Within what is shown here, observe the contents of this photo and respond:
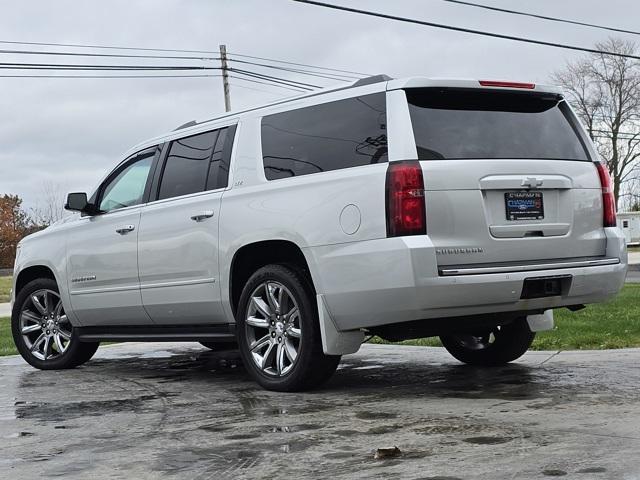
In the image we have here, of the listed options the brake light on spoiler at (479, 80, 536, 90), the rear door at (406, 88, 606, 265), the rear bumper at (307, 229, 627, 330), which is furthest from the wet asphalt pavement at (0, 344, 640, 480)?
the brake light on spoiler at (479, 80, 536, 90)

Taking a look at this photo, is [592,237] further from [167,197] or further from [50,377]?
[50,377]

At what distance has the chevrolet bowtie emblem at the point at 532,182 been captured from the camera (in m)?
6.02

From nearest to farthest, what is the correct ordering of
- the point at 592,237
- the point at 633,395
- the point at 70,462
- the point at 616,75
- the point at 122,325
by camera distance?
the point at 70,462 → the point at 633,395 → the point at 592,237 → the point at 122,325 → the point at 616,75

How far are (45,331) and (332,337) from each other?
3.97 m

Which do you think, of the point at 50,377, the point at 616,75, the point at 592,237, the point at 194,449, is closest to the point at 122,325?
the point at 50,377

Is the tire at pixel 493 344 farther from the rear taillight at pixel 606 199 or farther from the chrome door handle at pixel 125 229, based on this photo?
the chrome door handle at pixel 125 229

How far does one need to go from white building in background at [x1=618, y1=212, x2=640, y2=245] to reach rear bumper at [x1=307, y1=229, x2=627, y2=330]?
175 feet

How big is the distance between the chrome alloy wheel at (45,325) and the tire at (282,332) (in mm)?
2749

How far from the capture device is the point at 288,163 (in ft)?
21.9

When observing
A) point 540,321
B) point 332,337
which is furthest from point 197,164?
point 540,321

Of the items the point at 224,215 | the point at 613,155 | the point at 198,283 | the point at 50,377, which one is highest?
the point at 613,155

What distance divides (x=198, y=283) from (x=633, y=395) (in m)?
3.27

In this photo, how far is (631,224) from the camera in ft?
194

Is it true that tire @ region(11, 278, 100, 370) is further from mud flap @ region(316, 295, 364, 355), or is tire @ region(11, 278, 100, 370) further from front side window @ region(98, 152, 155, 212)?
mud flap @ region(316, 295, 364, 355)
